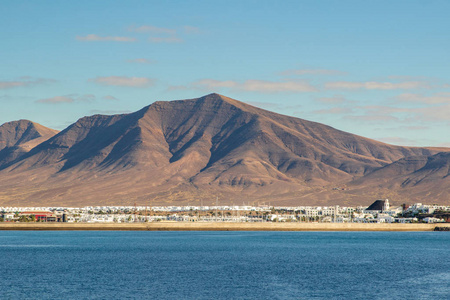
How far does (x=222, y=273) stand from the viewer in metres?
79.4

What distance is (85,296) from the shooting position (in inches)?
2413

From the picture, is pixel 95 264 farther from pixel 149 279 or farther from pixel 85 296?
pixel 85 296

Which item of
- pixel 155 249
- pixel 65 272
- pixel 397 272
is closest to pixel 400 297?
pixel 397 272

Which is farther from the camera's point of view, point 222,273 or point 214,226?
point 214,226

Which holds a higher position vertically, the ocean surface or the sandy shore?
the sandy shore

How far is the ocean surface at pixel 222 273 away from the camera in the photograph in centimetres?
6394

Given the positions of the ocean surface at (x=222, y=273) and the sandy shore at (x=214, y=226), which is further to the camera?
the sandy shore at (x=214, y=226)

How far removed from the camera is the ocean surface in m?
63.9

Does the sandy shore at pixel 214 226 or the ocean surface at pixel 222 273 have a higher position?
the sandy shore at pixel 214 226

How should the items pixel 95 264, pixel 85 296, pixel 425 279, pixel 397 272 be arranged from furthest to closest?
pixel 95 264
pixel 397 272
pixel 425 279
pixel 85 296

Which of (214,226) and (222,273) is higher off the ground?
(214,226)

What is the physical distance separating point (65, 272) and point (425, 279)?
39.9 meters

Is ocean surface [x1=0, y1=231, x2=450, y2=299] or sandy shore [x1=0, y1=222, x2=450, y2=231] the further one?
sandy shore [x1=0, y1=222, x2=450, y2=231]

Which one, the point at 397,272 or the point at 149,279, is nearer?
the point at 149,279
